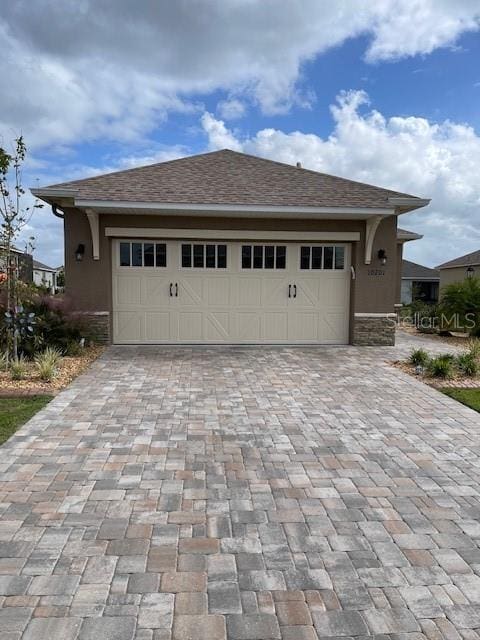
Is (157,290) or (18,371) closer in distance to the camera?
(18,371)

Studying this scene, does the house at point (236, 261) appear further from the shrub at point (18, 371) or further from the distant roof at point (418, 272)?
the distant roof at point (418, 272)

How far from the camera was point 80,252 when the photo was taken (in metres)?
9.69

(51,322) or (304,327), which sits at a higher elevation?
(51,322)

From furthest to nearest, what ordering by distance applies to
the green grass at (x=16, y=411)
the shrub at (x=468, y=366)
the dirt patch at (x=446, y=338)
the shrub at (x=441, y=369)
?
the dirt patch at (x=446, y=338) < the shrub at (x=468, y=366) < the shrub at (x=441, y=369) < the green grass at (x=16, y=411)

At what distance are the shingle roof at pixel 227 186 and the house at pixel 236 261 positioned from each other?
0.15 feet

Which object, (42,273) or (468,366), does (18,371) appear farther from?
(42,273)

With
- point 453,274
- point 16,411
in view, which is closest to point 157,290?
point 16,411

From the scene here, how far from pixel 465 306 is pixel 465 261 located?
17.3m

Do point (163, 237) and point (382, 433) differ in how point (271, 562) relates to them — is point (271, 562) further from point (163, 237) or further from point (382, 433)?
point (163, 237)

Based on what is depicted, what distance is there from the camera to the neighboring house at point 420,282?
32.3 m

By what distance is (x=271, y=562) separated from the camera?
2525 mm

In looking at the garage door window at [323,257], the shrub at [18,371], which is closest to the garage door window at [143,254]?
the garage door window at [323,257]

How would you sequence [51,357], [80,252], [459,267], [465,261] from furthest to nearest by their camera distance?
1. [465,261]
2. [459,267]
3. [80,252]
4. [51,357]

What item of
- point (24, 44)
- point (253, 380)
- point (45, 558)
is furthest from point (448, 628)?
point (24, 44)
